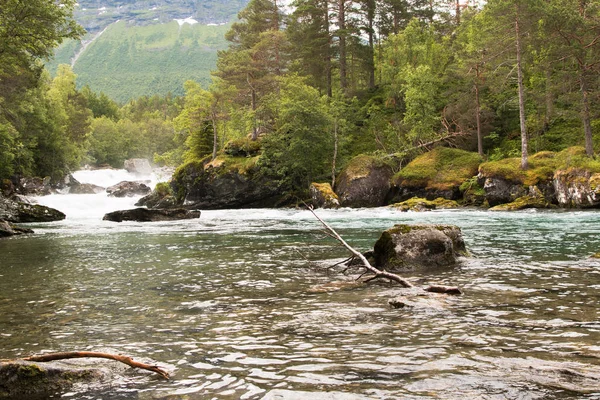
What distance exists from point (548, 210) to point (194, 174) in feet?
93.6

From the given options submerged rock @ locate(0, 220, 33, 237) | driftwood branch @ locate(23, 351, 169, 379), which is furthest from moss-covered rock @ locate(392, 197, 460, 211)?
driftwood branch @ locate(23, 351, 169, 379)

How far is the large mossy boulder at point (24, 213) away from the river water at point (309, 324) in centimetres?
1692

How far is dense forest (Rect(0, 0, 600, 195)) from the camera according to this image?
2784cm

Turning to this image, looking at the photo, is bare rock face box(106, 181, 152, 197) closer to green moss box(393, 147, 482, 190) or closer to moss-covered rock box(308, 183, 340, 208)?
moss-covered rock box(308, 183, 340, 208)

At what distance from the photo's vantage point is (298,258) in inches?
488

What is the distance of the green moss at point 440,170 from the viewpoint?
1293 inches

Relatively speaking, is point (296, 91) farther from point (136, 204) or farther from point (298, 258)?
point (298, 258)

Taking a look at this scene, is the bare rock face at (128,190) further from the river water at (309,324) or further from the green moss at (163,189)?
the river water at (309,324)

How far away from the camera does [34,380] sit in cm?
402

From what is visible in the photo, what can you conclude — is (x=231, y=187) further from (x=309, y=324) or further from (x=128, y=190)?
(x=309, y=324)

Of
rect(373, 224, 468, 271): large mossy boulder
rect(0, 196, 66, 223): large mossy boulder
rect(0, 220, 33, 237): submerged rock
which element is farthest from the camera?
rect(0, 196, 66, 223): large mossy boulder

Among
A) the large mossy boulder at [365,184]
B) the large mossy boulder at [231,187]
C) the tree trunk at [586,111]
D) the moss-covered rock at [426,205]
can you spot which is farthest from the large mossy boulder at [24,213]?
the tree trunk at [586,111]

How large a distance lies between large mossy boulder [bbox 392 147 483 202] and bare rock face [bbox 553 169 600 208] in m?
7.07

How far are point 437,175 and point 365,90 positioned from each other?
2151 centimetres
